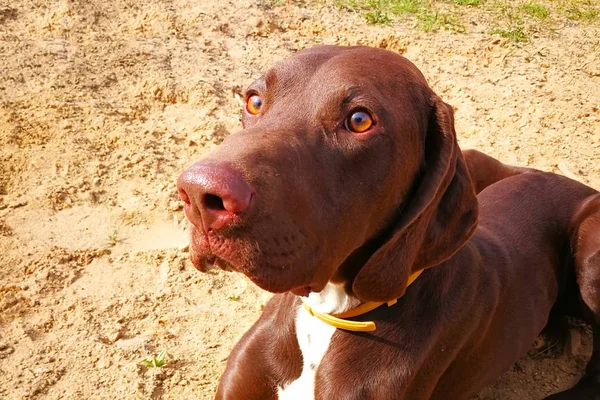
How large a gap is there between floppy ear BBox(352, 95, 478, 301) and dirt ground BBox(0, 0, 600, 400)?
1.78 meters

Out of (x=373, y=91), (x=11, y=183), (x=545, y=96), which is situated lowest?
(x=545, y=96)

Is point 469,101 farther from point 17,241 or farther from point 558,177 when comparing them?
point 17,241

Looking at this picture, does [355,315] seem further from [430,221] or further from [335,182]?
[335,182]

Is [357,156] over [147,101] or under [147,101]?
over

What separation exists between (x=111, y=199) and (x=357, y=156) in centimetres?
326

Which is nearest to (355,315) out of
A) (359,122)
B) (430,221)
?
(430,221)

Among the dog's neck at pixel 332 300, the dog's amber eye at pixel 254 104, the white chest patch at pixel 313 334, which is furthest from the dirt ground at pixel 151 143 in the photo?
the dog's amber eye at pixel 254 104

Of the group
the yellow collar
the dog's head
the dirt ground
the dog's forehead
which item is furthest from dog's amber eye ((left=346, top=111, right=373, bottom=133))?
the dirt ground

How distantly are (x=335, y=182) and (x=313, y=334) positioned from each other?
0.93m

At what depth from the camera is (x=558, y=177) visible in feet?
14.6

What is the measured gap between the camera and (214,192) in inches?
77.7

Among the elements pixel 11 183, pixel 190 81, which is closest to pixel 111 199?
pixel 11 183

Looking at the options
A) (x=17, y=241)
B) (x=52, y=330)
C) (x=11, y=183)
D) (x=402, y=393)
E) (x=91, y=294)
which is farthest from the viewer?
(x=11, y=183)

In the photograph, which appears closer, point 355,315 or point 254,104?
point 254,104
